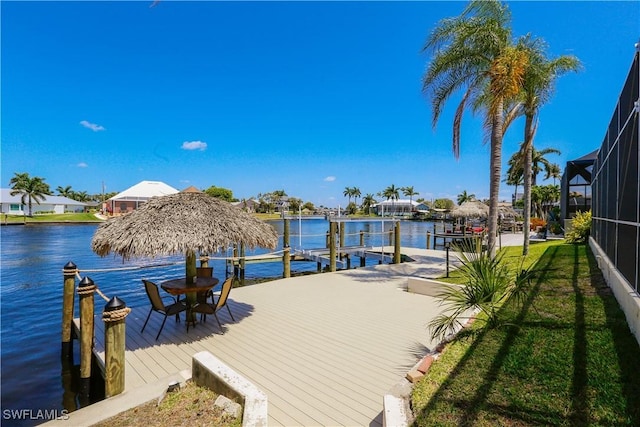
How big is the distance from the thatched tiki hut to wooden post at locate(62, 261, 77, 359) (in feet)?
2.04

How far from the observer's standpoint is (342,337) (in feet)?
17.9

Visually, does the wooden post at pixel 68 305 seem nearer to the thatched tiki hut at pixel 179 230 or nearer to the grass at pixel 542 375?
the thatched tiki hut at pixel 179 230

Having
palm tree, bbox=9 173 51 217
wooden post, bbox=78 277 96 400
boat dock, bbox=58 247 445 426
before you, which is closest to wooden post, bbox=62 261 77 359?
boat dock, bbox=58 247 445 426

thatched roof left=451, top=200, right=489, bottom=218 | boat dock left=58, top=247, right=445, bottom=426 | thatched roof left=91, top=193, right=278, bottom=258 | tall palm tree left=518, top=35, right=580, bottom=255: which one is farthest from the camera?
thatched roof left=451, top=200, right=489, bottom=218

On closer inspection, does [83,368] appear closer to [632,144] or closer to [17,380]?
[17,380]

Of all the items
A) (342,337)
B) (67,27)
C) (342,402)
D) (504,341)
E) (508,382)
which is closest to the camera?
(508,382)

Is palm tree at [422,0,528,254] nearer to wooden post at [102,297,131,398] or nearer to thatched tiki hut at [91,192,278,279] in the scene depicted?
thatched tiki hut at [91,192,278,279]

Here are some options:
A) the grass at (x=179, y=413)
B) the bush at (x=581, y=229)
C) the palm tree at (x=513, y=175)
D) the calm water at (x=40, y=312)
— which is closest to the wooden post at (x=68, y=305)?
the calm water at (x=40, y=312)

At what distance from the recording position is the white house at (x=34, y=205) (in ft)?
206

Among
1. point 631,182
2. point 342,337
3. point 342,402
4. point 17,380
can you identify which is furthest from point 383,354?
point 17,380

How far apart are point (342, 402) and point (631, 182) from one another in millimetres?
4860

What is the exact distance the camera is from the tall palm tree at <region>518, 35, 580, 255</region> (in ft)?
34.7

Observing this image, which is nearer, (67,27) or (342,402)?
(342,402)

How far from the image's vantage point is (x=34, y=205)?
224 ft
